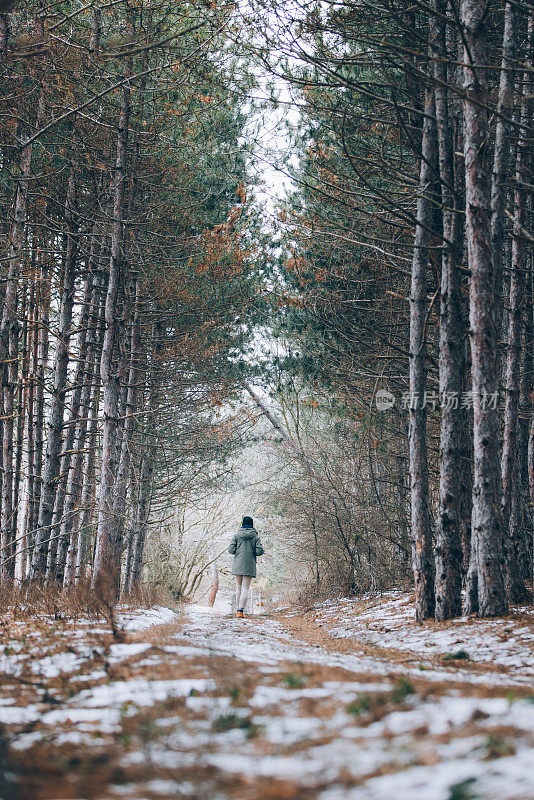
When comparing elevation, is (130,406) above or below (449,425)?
above

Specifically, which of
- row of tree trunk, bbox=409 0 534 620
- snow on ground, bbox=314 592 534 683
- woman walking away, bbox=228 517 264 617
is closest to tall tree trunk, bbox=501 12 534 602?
row of tree trunk, bbox=409 0 534 620

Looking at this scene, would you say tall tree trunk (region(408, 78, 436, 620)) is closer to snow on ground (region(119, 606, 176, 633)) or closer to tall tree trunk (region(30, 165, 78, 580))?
snow on ground (region(119, 606, 176, 633))

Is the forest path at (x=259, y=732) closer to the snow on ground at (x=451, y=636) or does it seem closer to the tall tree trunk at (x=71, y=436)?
the snow on ground at (x=451, y=636)

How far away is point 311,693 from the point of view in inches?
111

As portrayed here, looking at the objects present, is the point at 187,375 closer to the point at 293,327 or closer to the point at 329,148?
the point at 293,327

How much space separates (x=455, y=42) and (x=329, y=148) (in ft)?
11.8

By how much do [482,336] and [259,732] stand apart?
20.1ft

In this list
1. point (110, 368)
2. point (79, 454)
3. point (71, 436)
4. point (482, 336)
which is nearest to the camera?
point (482, 336)

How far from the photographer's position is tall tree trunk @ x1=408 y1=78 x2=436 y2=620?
8.72 metres

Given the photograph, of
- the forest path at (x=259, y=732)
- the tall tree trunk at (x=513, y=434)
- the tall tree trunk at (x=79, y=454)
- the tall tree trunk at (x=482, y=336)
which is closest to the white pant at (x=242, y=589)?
the tall tree trunk at (x=79, y=454)

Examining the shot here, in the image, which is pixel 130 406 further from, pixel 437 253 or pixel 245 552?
pixel 437 253

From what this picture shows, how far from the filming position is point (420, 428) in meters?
8.83

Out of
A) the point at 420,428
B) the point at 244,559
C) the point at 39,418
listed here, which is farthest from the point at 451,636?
the point at 39,418

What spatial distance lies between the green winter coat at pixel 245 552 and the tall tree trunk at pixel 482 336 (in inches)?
244
